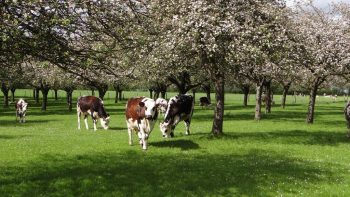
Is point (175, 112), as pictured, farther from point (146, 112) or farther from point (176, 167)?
point (176, 167)

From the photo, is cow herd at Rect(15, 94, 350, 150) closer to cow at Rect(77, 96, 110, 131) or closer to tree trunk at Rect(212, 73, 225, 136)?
cow at Rect(77, 96, 110, 131)

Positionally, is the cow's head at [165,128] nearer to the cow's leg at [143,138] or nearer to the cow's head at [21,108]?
the cow's leg at [143,138]

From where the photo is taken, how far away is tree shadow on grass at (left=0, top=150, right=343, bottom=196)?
13977 millimetres

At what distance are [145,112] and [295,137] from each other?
12.7 metres

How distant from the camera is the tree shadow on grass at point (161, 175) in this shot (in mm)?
13977

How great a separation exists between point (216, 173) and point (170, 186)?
9.47 feet

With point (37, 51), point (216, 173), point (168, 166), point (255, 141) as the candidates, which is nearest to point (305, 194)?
point (216, 173)

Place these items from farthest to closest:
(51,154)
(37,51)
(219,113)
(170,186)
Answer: (219,113)
(51,154)
(170,186)
(37,51)

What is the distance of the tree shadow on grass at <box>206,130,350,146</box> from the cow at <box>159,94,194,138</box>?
2.61m

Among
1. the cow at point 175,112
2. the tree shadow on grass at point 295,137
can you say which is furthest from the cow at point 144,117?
the tree shadow on grass at point 295,137

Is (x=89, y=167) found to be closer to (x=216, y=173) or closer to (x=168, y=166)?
(x=168, y=166)

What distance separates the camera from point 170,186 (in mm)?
14531

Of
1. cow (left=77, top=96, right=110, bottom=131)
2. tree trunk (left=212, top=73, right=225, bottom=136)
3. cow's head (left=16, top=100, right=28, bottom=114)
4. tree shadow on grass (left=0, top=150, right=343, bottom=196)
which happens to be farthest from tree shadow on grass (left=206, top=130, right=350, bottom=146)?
cow's head (left=16, top=100, right=28, bottom=114)

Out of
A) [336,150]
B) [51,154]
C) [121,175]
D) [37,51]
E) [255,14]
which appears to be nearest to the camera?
[37,51]
